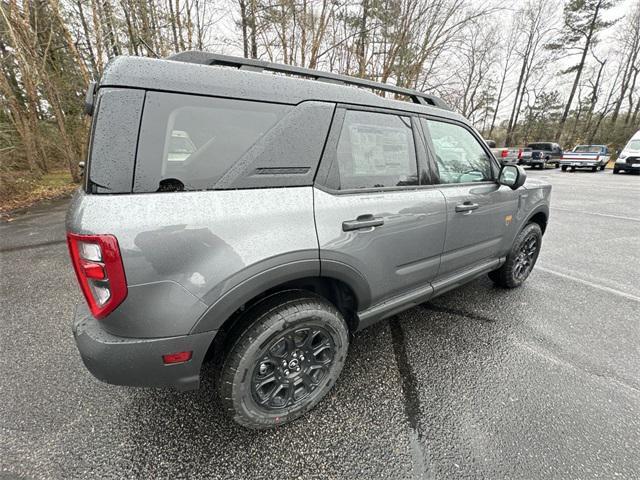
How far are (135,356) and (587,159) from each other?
23.4 metres

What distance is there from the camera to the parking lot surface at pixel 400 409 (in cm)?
151

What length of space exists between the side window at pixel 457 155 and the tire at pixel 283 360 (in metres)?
1.43

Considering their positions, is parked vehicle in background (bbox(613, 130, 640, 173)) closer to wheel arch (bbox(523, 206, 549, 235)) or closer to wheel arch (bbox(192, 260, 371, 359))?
wheel arch (bbox(523, 206, 549, 235))

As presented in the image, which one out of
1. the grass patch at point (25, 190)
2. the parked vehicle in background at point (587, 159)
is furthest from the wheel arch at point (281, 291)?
the parked vehicle in background at point (587, 159)

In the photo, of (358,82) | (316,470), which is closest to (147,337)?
(316,470)

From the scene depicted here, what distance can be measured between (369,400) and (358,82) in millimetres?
2109

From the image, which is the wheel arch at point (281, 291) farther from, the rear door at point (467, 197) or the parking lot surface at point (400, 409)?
the rear door at point (467, 197)

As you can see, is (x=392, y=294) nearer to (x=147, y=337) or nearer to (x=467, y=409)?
(x=467, y=409)

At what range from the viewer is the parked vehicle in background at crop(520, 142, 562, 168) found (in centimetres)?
1994

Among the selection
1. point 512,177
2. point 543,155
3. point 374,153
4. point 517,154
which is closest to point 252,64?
point 374,153

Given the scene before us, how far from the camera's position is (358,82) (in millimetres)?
1952

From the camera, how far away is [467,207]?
2275mm

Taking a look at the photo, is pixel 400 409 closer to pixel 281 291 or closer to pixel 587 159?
pixel 281 291

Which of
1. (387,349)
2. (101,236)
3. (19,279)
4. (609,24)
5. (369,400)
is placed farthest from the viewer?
(609,24)
